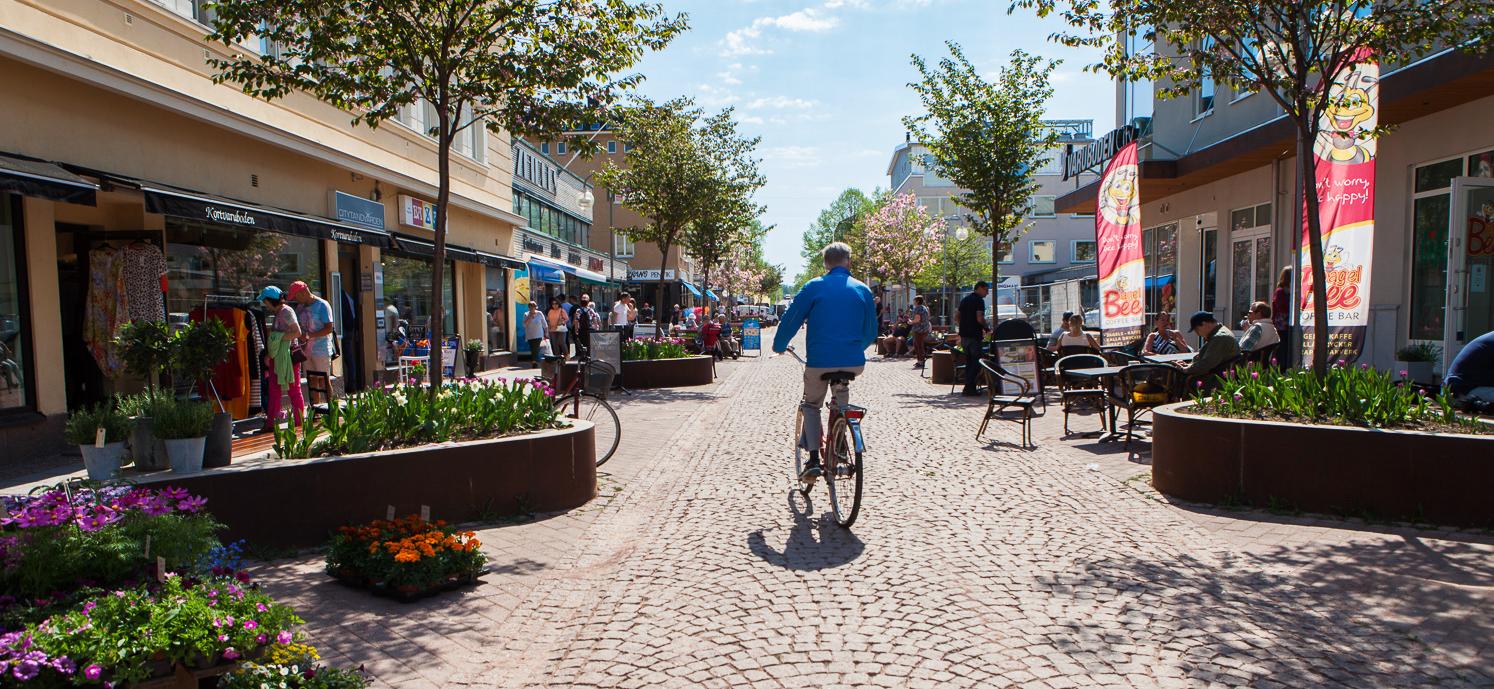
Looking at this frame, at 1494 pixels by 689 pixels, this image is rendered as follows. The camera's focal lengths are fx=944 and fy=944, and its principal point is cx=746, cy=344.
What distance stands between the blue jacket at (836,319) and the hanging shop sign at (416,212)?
12468mm

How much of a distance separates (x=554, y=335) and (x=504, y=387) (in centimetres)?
1187

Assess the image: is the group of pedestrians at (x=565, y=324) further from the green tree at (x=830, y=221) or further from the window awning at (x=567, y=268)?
the green tree at (x=830, y=221)

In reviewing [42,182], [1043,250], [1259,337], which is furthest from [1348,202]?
[1043,250]

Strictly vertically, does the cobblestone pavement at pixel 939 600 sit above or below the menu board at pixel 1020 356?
below

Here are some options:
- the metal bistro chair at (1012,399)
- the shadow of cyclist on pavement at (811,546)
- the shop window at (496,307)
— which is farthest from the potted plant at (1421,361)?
the shop window at (496,307)

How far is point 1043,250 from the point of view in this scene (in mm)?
62125

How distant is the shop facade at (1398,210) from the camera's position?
388 inches

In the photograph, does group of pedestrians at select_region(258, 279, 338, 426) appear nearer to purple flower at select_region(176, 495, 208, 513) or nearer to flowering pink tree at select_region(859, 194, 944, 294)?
A: purple flower at select_region(176, 495, 208, 513)

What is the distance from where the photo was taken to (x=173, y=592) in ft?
10.3

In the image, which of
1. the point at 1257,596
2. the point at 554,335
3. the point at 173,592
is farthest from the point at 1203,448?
the point at 554,335

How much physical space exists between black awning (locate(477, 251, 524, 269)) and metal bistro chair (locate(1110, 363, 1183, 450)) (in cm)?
1441

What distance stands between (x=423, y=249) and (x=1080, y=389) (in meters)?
11.5

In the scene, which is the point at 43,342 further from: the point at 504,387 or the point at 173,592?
the point at 173,592

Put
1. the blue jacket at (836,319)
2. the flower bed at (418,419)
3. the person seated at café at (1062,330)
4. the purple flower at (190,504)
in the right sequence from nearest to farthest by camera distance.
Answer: the purple flower at (190,504), the flower bed at (418,419), the blue jacket at (836,319), the person seated at café at (1062,330)
